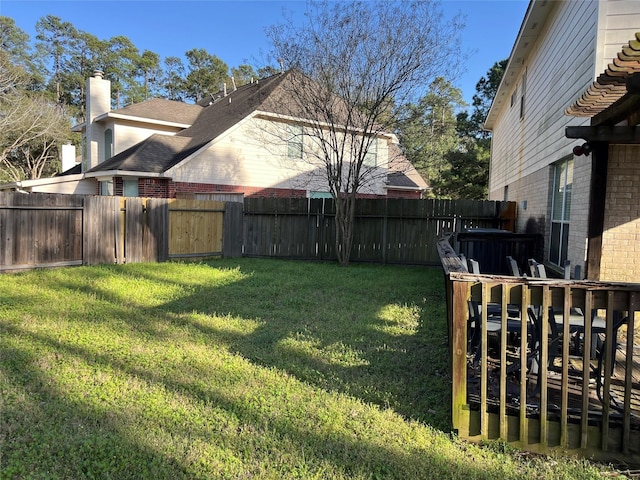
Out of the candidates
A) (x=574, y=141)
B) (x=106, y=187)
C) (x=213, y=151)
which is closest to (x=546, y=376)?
(x=574, y=141)

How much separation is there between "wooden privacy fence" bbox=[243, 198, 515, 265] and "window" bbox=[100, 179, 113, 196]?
20.3ft

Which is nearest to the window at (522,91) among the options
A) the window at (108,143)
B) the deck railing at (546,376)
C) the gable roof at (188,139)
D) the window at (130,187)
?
the gable roof at (188,139)

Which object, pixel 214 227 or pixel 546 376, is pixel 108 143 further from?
pixel 546 376

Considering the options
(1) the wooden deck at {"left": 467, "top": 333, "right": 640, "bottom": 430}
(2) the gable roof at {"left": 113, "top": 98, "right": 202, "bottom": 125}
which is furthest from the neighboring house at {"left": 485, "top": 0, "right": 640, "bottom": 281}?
(2) the gable roof at {"left": 113, "top": 98, "right": 202, "bottom": 125}

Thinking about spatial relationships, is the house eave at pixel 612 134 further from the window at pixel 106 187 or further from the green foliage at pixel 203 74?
the green foliage at pixel 203 74

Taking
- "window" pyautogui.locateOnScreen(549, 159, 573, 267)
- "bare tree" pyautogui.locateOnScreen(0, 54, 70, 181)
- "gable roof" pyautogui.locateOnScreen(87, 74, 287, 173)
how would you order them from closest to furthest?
"window" pyautogui.locateOnScreen(549, 159, 573, 267), "gable roof" pyautogui.locateOnScreen(87, 74, 287, 173), "bare tree" pyautogui.locateOnScreen(0, 54, 70, 181)

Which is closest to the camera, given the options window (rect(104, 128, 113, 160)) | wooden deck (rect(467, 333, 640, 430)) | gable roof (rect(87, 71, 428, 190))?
wooden deck (rect(467, 333, 640, 430))

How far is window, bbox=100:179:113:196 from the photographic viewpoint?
51.5 ft

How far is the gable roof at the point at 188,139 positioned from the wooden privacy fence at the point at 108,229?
12.0ft

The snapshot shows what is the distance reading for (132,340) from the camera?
4.79 m

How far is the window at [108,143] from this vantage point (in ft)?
57.7

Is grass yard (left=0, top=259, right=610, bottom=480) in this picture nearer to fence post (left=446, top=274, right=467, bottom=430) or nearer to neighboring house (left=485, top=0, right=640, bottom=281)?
fence post (left=446, top=274, right=467, bottom=430)

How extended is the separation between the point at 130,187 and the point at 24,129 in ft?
65.6

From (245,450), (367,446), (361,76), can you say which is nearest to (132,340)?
(245,450)
